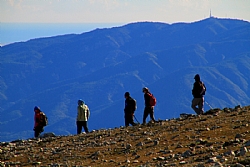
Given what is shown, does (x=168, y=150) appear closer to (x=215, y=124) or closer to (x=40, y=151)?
(x=215, y=124)

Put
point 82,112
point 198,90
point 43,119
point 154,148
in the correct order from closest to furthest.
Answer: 1. point 154,148
2. point 198,90
3. point 82,112
4. point 43,119

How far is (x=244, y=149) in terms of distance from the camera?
1352cm

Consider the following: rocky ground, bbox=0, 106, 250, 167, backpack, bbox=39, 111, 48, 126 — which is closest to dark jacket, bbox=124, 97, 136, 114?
rocky ground, bbox=0, 106, 250, 167

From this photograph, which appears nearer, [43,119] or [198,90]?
[198,90]

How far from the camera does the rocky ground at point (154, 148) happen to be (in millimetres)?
14977

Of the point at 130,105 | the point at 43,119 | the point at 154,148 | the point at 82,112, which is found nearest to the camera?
the point at 154,148

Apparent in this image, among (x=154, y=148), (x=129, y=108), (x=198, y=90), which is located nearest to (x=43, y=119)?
(x=129, y=108)

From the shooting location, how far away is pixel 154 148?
1839cm

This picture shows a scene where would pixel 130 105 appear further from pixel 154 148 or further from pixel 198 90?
pixel 154 148

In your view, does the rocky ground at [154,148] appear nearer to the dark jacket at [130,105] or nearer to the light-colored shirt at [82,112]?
the dark jacket at [130,105]

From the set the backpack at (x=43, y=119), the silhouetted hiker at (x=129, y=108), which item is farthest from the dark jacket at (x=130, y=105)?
the backpack at (x=43, y=119)

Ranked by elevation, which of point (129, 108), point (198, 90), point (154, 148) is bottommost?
point (154, 148)

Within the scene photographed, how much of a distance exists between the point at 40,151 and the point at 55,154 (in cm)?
172

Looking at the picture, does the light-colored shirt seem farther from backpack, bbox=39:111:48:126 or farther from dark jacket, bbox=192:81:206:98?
dark jacket, bbox=192:81:206:98
